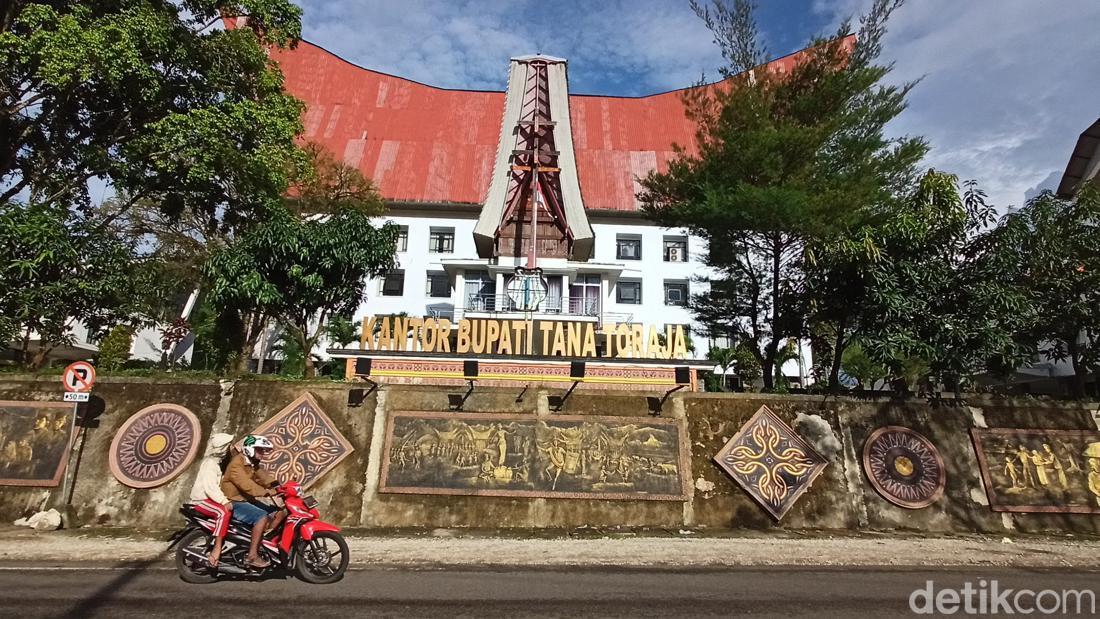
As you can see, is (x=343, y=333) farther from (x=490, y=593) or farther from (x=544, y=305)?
(x=490, y=593)

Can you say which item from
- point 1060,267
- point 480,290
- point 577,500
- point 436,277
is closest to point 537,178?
point 480,290

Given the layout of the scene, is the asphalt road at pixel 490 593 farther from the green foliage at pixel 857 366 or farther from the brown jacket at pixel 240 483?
the green foliage at pixel 857 366

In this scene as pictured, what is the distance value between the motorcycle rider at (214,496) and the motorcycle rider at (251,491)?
0.10 m

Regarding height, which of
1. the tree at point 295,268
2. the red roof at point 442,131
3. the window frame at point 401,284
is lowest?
the tree at point 295,268

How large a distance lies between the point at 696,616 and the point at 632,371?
10868 mm

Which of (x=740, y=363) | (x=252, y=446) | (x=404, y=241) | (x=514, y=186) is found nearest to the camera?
(x=252, y=446)

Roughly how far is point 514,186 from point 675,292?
14110 mm

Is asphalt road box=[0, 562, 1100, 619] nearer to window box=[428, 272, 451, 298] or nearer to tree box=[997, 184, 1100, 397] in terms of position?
tree box=[997, 184, 1100, 397]

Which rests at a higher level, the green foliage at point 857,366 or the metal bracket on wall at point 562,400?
the green foliage at point 857,366

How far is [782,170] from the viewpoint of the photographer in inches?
800

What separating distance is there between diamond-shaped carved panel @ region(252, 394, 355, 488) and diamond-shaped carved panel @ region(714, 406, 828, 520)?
7.99 metres

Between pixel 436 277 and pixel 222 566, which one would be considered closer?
pixel 222 566

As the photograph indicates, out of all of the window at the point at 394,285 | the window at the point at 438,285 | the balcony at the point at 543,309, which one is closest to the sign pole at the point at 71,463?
the balcony at the point at 543,309

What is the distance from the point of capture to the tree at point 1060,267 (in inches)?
504
